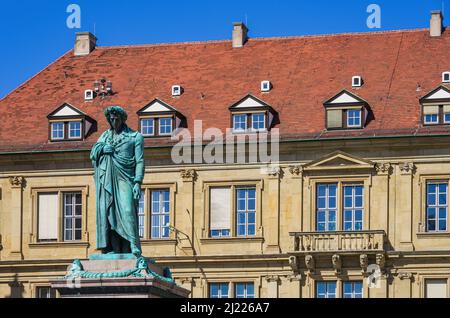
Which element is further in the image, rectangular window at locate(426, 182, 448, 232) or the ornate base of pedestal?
rectangular window at locate(426, 182, 448, 232)

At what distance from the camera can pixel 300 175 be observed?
6178 centimetres

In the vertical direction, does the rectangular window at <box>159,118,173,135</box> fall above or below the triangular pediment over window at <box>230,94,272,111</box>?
below

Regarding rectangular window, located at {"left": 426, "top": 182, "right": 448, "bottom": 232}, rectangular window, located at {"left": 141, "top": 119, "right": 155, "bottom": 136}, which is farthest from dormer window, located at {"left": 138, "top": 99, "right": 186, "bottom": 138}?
rectangular window, located at {"left": 426, "top": 182, "right": 448, "bottom": 232}

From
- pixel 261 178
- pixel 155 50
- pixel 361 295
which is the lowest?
pixel 361 295

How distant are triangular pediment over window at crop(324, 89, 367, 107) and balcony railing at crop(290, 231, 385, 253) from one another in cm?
468

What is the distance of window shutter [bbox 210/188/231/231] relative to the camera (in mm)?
62250

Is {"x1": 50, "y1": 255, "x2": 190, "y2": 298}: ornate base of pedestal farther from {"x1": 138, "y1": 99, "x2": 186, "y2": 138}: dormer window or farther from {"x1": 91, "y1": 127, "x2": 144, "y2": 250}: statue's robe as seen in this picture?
{"x1": 138, "y1": 99, "x2": 186, "y2": 138}: dormer window
